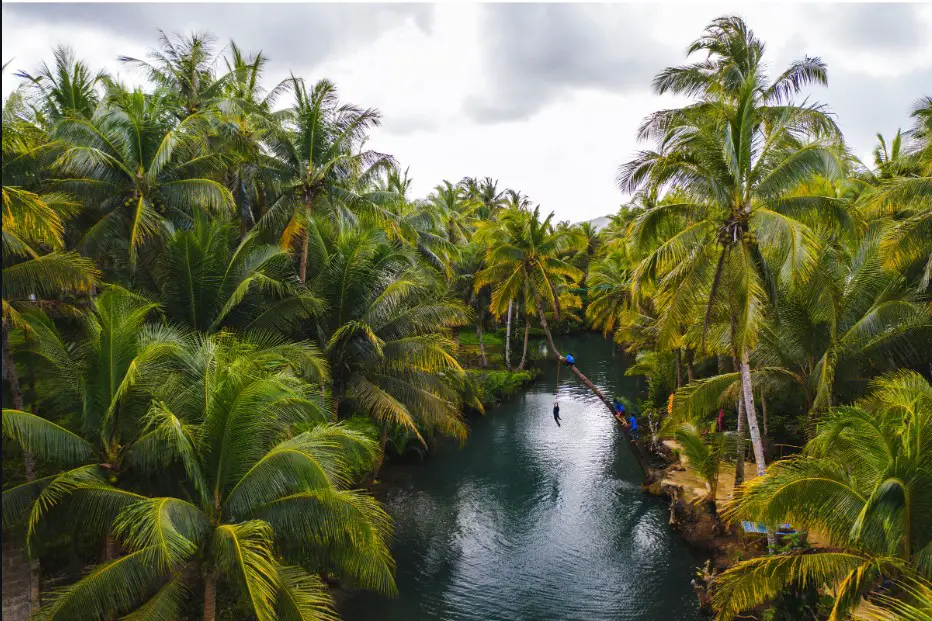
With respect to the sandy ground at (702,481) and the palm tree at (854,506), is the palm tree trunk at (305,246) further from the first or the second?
the palm tree at (854,506)

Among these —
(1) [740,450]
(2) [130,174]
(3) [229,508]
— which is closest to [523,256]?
(1) [740,450]

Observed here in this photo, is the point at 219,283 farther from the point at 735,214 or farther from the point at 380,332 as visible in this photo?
the point at 735,214

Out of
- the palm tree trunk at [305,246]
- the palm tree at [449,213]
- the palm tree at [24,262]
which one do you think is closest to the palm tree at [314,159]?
the palm tree trunk at [305,246]

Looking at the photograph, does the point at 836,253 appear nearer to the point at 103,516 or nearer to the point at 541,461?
the point at 541,461

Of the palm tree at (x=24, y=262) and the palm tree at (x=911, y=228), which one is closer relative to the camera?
the palm tree at (x=24, y=262)

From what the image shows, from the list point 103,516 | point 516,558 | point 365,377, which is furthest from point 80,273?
point 516,558

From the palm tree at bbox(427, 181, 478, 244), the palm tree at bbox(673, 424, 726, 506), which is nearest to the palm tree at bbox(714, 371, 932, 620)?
the palm tree at bbox(673, 424, 726, 506)
